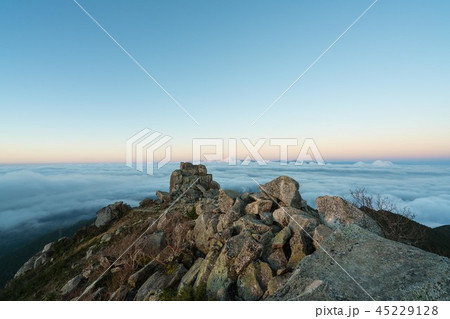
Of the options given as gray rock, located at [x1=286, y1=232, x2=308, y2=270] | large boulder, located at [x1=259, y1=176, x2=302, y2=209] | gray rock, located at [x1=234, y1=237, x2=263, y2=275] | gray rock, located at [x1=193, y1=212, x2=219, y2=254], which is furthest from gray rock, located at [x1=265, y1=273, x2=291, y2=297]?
large boulder, located at [x1=259, y1=176, x2=302, y2=209]

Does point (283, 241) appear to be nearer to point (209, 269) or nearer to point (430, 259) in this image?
point (209, 269)

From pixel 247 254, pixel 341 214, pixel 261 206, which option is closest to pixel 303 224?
pixel 341 214

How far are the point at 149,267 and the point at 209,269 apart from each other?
5.45 meters

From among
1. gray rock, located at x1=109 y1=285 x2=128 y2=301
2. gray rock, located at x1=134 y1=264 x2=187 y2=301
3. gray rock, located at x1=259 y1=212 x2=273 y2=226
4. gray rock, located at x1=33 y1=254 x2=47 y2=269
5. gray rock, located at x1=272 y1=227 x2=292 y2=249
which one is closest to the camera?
gray rock, located at x1=272 y1=227 x2=292 y2=249

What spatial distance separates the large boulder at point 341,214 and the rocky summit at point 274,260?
51 mm

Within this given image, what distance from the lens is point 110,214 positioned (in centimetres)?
4697

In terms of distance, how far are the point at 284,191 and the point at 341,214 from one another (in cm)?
374

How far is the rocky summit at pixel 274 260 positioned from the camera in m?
7.45

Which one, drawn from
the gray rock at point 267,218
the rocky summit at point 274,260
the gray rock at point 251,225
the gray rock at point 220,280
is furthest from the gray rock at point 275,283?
the gray rock at point 267,218

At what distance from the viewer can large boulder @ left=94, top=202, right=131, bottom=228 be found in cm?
4601

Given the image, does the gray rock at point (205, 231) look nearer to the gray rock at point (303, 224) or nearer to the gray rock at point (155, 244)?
the gray rock at point (155, 244)

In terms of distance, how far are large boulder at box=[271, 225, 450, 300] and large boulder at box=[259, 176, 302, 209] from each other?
5434 millimetres

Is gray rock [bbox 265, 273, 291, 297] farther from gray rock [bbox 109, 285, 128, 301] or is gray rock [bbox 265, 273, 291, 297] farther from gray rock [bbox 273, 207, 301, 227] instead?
gray rock [bbox 109, 285, 128, 301]
